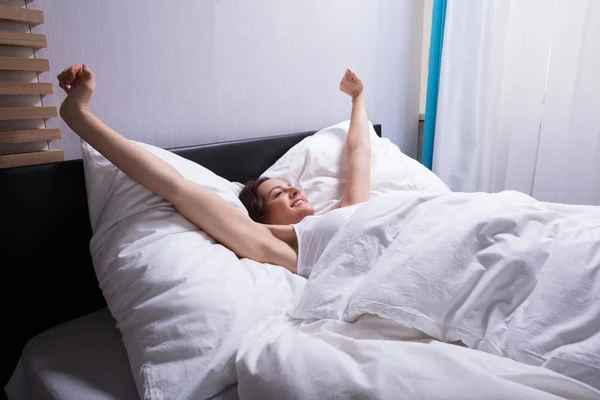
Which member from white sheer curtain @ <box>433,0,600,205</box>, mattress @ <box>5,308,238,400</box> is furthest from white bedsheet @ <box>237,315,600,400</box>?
white sheer curtain @ <box>433,0,600,205</box>

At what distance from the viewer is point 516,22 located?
7.02 ft

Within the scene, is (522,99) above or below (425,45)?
below

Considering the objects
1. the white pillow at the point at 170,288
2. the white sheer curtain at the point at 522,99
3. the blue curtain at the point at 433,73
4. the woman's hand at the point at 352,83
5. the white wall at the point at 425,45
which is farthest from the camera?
the white wall at the point at 425,45

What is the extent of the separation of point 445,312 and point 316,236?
455mm

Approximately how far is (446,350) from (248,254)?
23.0 inches

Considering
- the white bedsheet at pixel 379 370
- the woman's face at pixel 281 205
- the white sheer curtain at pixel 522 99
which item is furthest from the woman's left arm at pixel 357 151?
the white sheer curtain at pixel 522 99

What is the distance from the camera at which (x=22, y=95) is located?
106cm

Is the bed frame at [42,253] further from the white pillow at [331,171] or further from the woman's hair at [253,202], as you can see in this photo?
the white pillow at [331,171]

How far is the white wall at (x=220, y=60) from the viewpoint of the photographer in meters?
1.19

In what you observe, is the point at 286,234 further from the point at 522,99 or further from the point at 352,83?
the point at 522,99

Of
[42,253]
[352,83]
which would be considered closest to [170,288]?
[42,253]

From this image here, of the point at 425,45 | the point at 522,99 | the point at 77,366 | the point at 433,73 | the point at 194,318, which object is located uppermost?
the point at 425,45

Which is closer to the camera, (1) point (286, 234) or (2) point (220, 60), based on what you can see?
(1) point (286, 234)

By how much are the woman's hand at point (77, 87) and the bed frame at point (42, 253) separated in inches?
5.7
